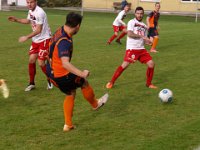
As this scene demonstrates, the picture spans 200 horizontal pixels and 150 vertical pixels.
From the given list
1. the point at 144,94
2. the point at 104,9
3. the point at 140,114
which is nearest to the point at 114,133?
the point at 140,114

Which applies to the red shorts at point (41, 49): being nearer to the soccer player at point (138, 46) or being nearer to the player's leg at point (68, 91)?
the soccer player at point (138, 46)

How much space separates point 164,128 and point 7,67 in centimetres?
606

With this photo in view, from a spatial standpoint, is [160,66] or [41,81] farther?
[160,66]

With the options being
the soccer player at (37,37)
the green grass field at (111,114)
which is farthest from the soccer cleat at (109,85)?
the soccer player at (37,37)

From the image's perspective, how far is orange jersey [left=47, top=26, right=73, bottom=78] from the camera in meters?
5.57

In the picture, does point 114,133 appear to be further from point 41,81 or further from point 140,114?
point 41,81

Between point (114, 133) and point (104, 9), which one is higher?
point (114, 133)

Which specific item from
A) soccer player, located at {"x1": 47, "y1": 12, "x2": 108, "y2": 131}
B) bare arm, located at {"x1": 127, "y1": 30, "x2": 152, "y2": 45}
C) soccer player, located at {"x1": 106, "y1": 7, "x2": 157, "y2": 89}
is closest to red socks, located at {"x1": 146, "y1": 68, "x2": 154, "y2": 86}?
soccer player, located at {"x1": 106, "y1": 7, "x2": 157, "y2": 89}

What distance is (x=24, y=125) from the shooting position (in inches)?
247

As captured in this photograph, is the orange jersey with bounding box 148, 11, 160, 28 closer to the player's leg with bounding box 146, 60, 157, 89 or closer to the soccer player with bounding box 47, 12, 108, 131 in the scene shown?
the player's leg with bounding box 146, 60, 157, 89

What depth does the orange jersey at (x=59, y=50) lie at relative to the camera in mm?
5573

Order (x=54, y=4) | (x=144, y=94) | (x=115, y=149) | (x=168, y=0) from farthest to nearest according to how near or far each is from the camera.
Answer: (x=54, y=4), (x=168, y=0), (x=144, y=94), (x=115, y=149)

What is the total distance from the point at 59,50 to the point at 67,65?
0.26 metres

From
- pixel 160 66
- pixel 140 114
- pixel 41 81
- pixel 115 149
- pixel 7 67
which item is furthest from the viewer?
pixel 160 66
